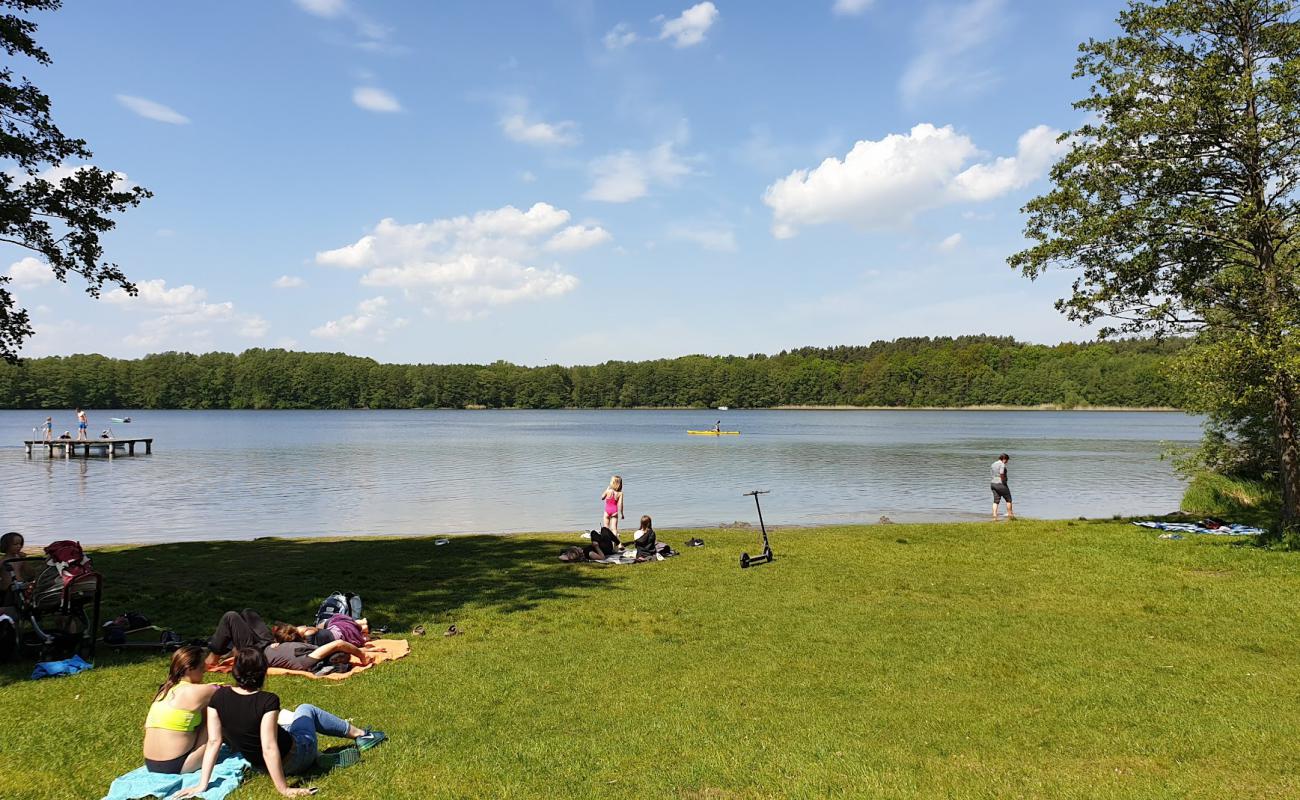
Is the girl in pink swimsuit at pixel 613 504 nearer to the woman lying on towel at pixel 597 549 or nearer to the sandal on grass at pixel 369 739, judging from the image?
the woman lying on towel at pixel 597 549

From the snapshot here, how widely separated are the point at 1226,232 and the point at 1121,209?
81.4 inches

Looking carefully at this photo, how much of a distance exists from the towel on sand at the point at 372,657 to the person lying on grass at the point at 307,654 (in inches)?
2.2

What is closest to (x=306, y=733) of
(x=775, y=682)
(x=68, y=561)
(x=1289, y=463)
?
(x=775, y=682)

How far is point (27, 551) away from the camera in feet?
70.6

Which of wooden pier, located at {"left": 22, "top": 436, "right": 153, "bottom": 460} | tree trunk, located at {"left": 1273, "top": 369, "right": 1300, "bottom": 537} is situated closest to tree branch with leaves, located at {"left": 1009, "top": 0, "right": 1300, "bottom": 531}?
tree trunk, located at {"left": 1273, "top": 369, "right": 1300, "bottom": 537}

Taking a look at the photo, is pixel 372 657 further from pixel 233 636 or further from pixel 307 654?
pixel 233 636

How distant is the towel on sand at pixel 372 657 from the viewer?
938cm

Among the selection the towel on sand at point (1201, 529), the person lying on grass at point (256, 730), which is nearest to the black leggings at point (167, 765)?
the person lying on grass at point (256, 730)

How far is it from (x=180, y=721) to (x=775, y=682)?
5.78 m

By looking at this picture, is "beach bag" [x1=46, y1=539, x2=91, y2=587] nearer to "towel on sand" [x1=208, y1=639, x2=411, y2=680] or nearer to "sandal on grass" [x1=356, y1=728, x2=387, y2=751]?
"towel on sand" [x1=208, y1=639, x2=411, y2=680]

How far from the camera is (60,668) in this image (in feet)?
30.1

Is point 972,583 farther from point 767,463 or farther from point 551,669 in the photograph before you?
point 767,463

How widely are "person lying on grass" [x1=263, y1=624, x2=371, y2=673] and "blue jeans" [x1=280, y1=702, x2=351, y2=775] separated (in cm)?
247

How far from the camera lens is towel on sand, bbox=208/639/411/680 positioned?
938 centimetres
